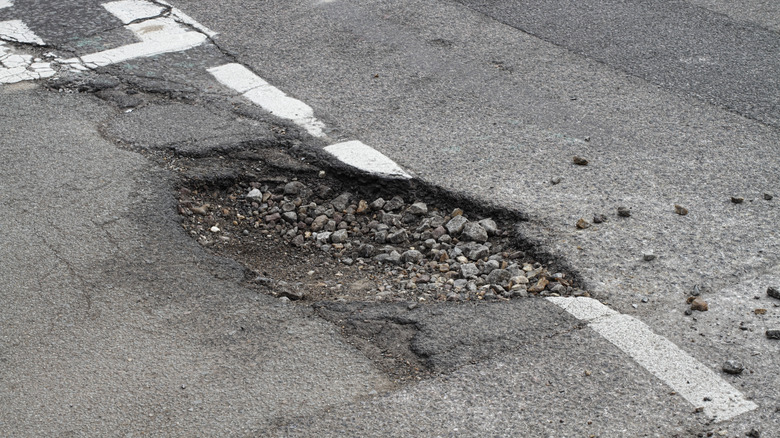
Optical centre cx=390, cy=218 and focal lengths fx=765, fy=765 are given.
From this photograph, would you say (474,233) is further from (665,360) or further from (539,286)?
(665,360)

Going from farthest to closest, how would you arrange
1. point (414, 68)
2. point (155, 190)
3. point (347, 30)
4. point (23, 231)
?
point (347, 30) → point (414, 68) → point (155, 190) → point (23, 231)

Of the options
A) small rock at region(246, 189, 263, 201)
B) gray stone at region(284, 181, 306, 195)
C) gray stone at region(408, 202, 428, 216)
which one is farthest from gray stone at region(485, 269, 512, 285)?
small rock at region(246, 189, 263, 201)

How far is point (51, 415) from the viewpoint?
2988mm

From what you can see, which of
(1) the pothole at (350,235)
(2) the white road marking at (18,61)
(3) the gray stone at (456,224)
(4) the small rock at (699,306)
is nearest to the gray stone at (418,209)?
(1) the pothole at (350,235)

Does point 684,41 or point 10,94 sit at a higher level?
point 684,41

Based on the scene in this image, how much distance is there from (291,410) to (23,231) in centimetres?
208

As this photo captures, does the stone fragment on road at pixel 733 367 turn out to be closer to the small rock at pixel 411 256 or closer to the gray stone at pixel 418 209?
the small rock at pixel 411 256

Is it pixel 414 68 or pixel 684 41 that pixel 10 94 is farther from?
pixel 684 41

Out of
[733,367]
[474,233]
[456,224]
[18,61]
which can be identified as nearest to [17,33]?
[18,61]

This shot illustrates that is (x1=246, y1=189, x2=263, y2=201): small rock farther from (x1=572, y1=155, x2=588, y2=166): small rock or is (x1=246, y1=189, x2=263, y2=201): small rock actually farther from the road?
(x1=572, y1=155, x2=588, y2=166): small rock

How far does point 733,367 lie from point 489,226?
58.3 inches

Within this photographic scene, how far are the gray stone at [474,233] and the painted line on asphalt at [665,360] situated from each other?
25.4 inches

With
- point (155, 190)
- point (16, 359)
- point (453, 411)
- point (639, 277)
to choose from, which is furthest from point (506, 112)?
point (16, 359)

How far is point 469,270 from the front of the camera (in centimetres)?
386
